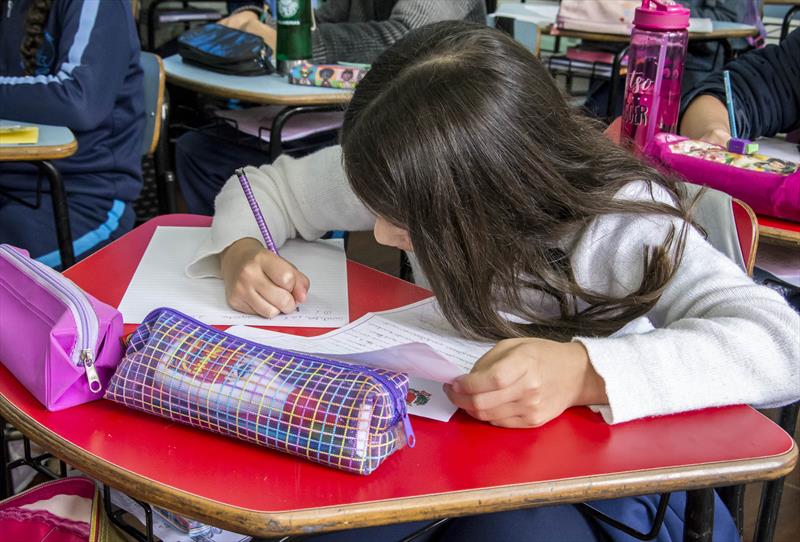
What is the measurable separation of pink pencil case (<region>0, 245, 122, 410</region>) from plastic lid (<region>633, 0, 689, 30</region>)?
103 centimetres

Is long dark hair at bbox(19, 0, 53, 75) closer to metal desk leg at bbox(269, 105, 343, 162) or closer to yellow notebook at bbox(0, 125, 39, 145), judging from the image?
yellow notebook at bbox(0, 125, 39, 145)

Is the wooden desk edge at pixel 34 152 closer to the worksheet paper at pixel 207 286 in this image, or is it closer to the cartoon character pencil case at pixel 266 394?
the worksheet paper at pixel 207 286

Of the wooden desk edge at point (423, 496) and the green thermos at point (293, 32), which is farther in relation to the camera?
the green thermos at point (293, 32)

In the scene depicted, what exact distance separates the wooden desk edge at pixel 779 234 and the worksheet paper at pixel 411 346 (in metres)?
0.58

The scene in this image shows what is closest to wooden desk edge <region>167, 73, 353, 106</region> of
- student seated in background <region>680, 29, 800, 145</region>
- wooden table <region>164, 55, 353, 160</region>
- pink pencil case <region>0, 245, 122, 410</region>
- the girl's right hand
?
wooden table <region>164, 55, 353, 160</region>

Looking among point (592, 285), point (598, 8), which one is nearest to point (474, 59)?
point (592, 285)

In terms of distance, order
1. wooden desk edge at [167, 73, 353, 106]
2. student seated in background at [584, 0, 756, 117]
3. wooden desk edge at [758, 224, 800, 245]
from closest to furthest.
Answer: wooden desk edge at [758, 224, 800, 245]
wooden desk edge at [167, 73, 353, 106]
student seated in background at [584, 0, 756, 117]

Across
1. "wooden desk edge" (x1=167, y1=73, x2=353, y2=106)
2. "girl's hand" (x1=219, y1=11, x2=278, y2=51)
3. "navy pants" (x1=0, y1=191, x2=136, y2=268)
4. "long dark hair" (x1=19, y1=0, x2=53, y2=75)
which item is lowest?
"navy pants" (x1=0, y1=191, x2=136, y2=268)

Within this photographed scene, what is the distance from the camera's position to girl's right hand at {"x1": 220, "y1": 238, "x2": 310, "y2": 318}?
1.07 meters

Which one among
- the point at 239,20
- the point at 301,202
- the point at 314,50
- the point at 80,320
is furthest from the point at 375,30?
the point at 80,320

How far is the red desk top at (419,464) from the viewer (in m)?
0.70

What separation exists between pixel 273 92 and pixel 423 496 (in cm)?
176

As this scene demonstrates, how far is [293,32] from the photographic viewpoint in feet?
8.02

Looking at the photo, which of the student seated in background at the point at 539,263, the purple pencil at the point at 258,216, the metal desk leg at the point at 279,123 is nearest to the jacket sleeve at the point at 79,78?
the metal desk leg at the point at 279,123
